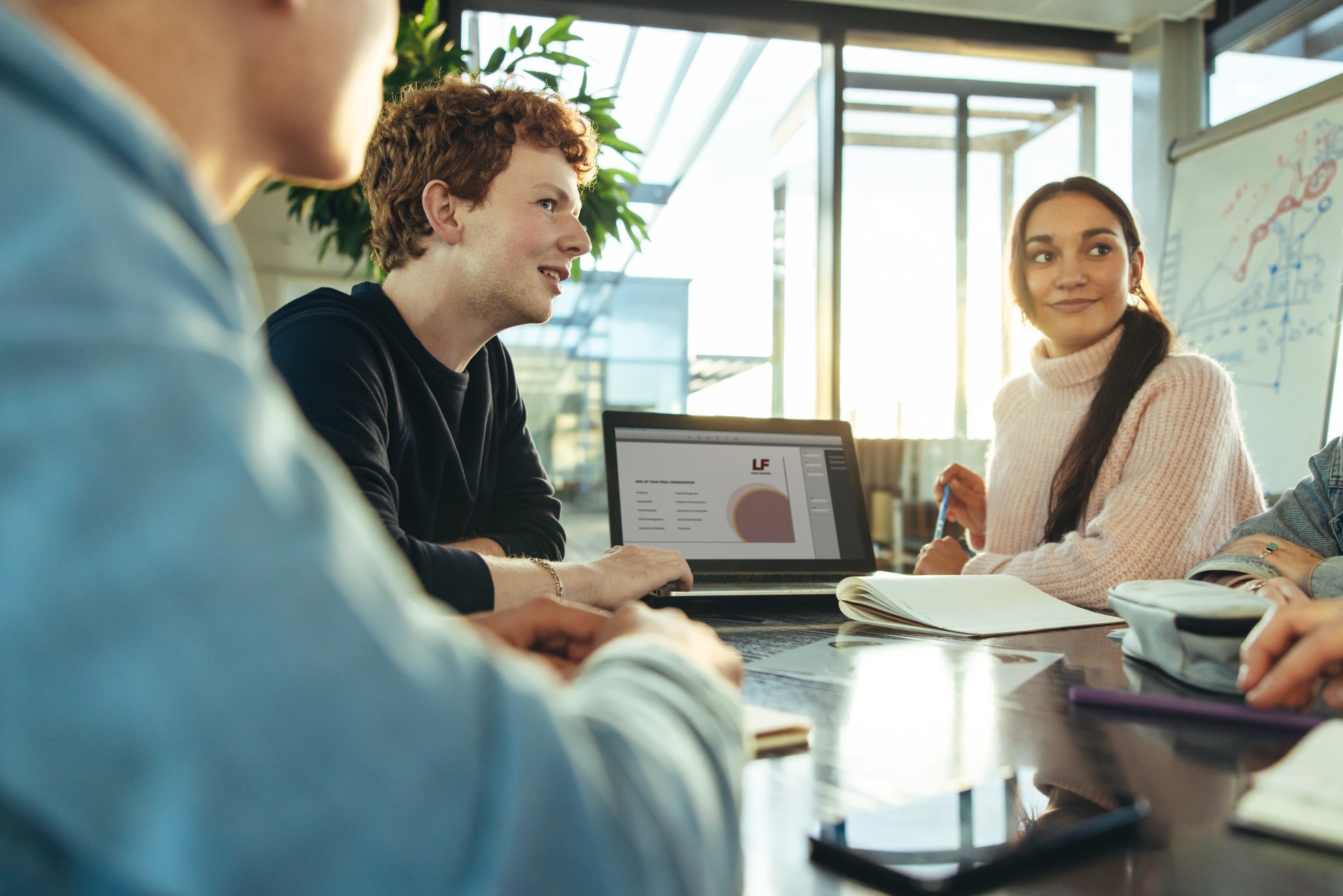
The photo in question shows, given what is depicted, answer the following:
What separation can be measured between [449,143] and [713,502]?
78 cm

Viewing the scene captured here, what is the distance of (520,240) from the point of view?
155cm

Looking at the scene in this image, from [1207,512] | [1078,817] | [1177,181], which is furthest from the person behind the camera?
[1177,181]

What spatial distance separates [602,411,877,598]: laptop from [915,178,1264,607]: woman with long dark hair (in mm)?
299

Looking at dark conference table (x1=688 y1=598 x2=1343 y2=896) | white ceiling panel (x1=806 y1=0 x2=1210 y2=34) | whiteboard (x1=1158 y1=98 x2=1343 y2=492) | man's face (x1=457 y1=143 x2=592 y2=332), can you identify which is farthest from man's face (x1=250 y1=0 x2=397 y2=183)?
white ceiling panel (x1=806 y1=0 x2=1210 y2=34)

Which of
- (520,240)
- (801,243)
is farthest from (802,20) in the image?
(520,240)

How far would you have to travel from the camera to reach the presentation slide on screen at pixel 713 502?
1.37 metres

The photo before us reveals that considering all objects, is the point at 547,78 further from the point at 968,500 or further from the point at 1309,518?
the point at 1309,518

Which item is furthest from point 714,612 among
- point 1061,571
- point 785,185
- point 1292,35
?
point 1292,35

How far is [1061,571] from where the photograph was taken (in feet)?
4.56

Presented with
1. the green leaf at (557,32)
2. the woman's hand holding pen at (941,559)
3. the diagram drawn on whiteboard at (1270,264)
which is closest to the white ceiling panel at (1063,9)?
Answer: the diagram drawn on whiteboard at (1270,264)

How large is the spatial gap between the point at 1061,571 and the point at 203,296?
4.51 ft

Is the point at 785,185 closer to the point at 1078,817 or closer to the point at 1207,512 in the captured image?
the point at 1207,512

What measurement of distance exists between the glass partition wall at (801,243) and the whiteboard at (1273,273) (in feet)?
2.22

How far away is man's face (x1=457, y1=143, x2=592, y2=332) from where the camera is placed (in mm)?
1511
